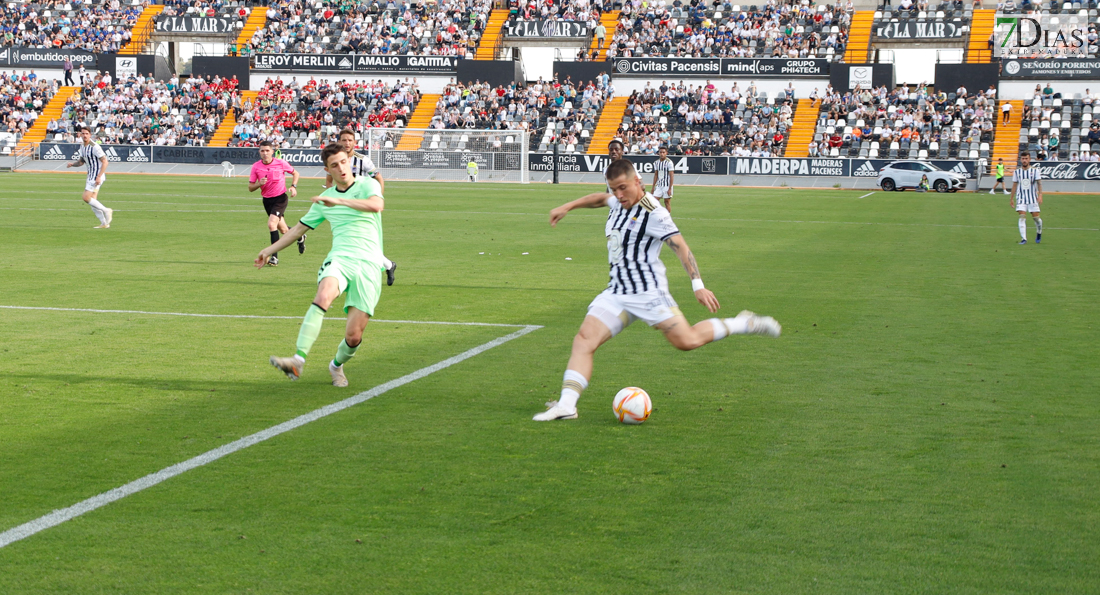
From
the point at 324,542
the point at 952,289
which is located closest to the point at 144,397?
the point at 324,542

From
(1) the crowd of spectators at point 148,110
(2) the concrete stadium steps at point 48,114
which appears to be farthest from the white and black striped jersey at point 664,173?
(2) the concrete stadium steps at point 48,114

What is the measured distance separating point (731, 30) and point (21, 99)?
4175 cm

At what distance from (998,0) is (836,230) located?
4612cm

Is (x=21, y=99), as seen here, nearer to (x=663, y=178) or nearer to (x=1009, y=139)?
(x=663, y=178)

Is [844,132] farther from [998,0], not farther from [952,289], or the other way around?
[952,289]

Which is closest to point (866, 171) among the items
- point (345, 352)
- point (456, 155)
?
point (456, 155)

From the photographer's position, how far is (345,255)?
28.2 ft

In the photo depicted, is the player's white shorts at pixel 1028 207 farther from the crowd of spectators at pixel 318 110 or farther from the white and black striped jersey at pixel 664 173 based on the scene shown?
the crowd of spectators at pixel 318 110

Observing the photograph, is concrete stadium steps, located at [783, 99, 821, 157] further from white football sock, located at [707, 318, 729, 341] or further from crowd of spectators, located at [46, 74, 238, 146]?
white football sock, located at [707, 318, 729, 341]

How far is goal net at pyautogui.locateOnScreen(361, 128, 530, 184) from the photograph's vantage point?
2105 inches

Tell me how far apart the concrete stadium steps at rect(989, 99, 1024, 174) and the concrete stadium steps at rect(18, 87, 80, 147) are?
50.1m

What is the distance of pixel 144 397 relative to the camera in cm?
808

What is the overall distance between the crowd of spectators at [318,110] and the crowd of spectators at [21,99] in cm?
1236

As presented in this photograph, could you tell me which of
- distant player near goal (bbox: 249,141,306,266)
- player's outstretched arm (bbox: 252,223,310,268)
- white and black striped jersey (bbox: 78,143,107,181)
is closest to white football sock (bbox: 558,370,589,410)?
player's outstretched arm (bbox: 252,223,310,268)
